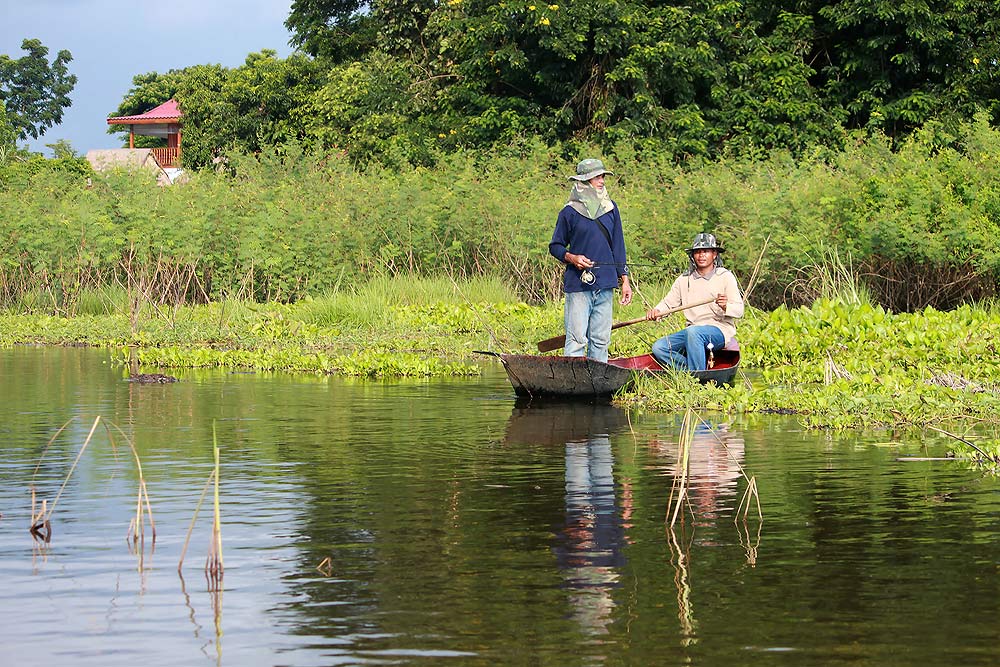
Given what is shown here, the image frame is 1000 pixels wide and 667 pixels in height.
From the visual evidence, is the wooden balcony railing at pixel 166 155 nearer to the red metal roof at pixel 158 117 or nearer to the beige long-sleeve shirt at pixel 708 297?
the red metal roof at pixel 158 117

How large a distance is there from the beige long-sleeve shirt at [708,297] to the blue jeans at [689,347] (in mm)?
111

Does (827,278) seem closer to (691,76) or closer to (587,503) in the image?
(587,503)

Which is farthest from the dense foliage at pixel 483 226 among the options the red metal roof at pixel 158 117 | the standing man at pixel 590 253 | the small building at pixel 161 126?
the red metal roof at pixel 158 117

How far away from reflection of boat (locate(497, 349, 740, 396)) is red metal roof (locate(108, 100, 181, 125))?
70.9 metres

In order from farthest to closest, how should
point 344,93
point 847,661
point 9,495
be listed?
point 344,93, point 9,495, point 847,661

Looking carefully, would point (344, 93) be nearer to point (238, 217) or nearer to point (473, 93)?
point (473, 93)

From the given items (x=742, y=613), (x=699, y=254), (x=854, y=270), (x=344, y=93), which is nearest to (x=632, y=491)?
(x=742, y=613)

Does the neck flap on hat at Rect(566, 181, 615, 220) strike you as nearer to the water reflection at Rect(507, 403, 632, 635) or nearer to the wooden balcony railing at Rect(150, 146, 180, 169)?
the water reflection at Rect(507, 403, 632, 635)

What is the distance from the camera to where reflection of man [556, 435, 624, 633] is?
657cm

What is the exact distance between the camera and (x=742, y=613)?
6398mm

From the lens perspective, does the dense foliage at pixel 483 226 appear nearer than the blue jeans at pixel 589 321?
No

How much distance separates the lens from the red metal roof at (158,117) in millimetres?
83994

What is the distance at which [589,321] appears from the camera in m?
14.8

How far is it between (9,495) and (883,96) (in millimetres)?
30091
